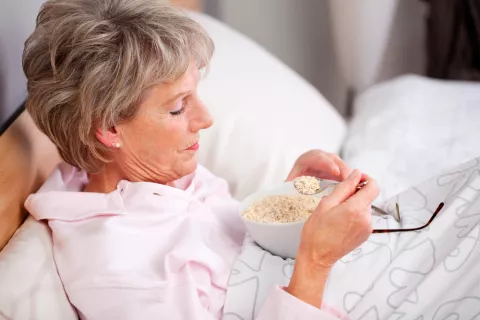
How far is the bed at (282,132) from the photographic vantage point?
4.19ft

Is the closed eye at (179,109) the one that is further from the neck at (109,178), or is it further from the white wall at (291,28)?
the white wall at (291,28)

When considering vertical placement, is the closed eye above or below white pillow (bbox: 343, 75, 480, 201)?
above

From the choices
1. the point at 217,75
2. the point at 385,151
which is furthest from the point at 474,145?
the point at 217,75

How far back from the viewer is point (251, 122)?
1.67 meters

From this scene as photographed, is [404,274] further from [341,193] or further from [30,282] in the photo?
[30,282]

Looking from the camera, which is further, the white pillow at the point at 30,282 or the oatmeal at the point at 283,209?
the oatmeal at the point at 283,209

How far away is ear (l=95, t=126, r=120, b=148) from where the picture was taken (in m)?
1.17

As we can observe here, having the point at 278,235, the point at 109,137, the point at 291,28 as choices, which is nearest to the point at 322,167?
the point at 278,235

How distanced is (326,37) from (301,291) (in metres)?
1.93

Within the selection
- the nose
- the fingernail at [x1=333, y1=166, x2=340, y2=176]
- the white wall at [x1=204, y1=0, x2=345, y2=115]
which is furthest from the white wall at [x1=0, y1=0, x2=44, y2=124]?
the white wall at [x1=204, y1=0, x2=345, y2=115]

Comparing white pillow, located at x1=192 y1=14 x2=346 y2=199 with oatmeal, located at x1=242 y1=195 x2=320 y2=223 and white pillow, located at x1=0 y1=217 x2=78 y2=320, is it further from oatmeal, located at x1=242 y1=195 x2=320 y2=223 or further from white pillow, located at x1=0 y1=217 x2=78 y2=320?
white pillow, located at x1=0 y1=217 x2=78 y2=320

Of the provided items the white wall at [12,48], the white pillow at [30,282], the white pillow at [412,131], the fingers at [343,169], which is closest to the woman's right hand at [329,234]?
the fingers at [343,169]

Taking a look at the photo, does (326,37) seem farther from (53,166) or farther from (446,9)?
(53,166)

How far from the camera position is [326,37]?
2.79 m
